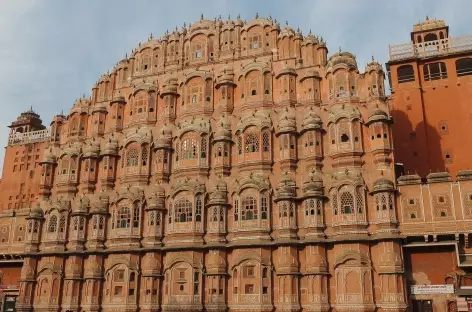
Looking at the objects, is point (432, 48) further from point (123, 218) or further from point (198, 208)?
point (123, 218)

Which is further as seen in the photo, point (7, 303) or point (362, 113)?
point (7, 303)

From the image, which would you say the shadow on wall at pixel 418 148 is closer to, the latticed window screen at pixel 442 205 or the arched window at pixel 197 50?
the latticed window screen at pixel 442 205

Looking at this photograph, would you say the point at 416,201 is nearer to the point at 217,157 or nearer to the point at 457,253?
the point at 457,253

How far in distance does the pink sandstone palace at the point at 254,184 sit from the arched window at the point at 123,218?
72mm

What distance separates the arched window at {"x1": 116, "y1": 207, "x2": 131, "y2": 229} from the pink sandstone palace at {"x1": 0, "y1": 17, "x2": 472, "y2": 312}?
2.9 inches

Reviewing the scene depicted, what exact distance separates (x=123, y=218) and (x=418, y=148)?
20.7 m

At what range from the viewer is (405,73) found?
34688 mm

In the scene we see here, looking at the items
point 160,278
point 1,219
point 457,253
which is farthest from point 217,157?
point 1,219

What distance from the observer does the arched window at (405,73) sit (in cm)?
3430

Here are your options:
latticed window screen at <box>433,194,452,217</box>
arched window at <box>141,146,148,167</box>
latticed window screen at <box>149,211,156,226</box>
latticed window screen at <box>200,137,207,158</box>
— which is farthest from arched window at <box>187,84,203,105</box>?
latticed window screen at <box>433,194,452,217</box>

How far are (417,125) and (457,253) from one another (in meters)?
10.3

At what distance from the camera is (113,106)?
3641cm

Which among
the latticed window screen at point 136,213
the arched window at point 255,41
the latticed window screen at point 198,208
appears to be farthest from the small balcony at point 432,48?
the latticed window screen at point 136,213

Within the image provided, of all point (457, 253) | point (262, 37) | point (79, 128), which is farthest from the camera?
point (79, 128)
